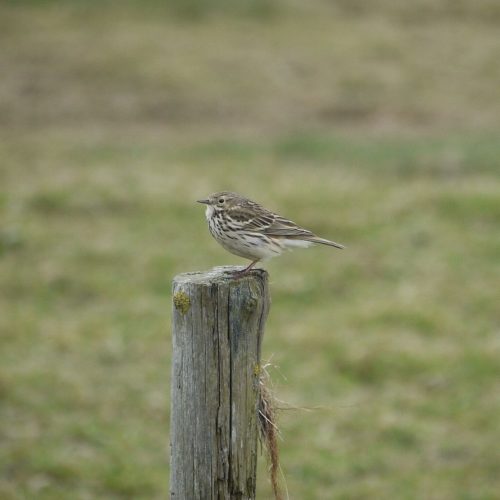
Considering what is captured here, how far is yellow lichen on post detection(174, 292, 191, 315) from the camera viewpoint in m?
4.62

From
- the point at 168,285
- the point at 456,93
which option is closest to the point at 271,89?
the point at 456,93

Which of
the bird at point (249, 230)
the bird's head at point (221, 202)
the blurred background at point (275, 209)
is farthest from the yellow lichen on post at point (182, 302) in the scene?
the bird's head at point (221, 202)

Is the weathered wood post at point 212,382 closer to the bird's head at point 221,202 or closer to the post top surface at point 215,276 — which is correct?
the post top surface at point 215,276

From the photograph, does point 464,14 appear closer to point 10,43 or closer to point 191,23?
point 191,23

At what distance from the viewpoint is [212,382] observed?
4.66 metres

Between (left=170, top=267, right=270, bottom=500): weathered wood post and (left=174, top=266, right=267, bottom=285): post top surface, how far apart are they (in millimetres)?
13

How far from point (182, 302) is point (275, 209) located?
12.3 meters

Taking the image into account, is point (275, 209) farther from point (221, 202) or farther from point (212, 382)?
point (212, 382)

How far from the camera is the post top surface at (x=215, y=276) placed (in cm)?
472

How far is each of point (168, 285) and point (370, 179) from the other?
19.7 ft

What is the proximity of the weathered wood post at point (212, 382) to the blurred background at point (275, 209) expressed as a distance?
650mm

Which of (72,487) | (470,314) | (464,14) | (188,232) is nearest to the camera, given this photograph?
(72,487)

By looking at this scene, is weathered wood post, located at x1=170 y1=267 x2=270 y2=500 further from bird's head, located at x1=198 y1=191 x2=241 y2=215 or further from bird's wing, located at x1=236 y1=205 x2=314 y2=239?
bird's head, located at x1=198 y1=191 x2=241 y2=215

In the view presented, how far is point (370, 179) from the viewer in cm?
1883
